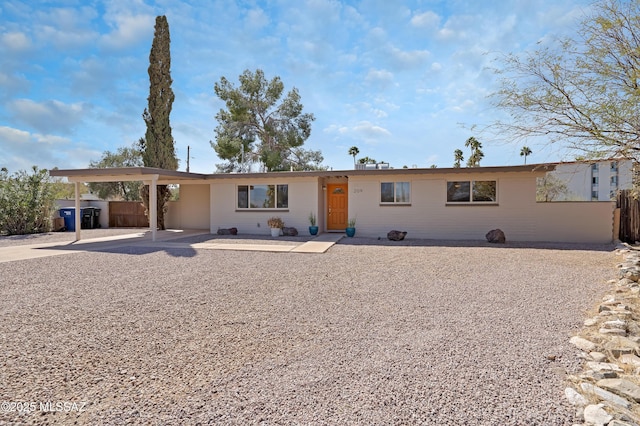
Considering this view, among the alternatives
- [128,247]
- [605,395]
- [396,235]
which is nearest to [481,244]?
[396,235]

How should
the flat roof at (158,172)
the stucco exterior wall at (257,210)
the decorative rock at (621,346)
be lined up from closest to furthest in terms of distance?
1. the decorative rock at (621,346)
2. the flat roof at (158,172)
3. the stucco exterior wall at (257,210)

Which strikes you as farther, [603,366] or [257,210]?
[257,210]

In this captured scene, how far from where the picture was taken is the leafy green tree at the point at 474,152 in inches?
1172

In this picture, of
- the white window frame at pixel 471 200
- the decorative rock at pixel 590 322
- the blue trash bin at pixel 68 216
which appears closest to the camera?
the decorative rock at pixel 590 322

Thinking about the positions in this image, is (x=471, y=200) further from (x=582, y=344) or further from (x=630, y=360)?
(x=630, y=360)

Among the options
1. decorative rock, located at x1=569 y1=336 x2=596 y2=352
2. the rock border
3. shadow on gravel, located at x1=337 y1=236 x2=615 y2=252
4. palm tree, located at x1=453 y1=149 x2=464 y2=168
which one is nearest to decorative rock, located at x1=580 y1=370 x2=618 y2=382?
the rock border

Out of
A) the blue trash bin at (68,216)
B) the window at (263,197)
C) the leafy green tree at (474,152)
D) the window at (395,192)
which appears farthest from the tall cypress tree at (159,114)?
the leafy green tree at (474,152)

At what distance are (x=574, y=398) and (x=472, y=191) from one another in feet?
36.4

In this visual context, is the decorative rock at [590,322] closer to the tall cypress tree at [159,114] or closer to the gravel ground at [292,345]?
the gravel ground at [292,345]

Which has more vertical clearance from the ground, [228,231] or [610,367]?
[228,231]

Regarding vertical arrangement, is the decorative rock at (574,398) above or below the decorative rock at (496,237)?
below

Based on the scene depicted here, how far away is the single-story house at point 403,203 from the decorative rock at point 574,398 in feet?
29.9

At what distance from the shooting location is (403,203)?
43.2 feet

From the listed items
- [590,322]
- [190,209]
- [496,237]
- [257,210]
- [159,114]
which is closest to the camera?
[590,322]
